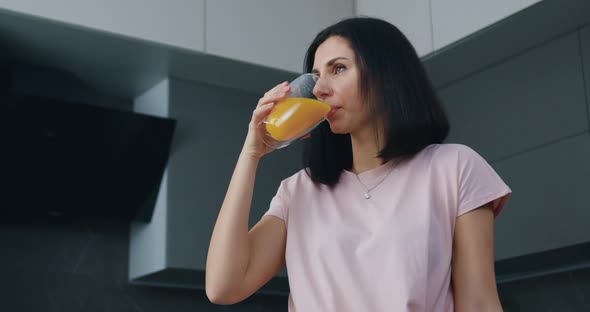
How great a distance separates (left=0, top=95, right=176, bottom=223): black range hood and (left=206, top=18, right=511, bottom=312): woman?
1.41 meters

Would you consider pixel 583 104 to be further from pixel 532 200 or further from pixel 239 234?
pixel 239 234

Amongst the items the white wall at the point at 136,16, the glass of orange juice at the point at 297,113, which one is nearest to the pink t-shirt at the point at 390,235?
the glass of orange juice at the point at 297,113

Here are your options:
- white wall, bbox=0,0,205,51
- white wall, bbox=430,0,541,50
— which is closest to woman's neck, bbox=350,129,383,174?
white wall, bbox=430,0,541,50

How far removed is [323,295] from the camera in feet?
3.16

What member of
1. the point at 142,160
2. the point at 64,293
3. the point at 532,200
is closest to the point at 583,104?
the point at 532,200

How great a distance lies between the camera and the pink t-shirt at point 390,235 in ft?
3.05

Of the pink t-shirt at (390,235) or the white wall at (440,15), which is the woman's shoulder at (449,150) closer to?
the pink t-shirt at (390,235)

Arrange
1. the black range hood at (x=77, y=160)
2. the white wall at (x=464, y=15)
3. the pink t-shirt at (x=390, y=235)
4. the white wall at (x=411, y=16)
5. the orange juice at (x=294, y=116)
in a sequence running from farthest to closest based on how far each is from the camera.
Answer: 1. the white wall at (x=411, y=16)
2. the black range hood at (x=77, y=160)
3. the white wall at (x=464, y=15)
4. the orange juice at (x=294, y=116)
5. the pink t-shirt at (x=390, y=235)

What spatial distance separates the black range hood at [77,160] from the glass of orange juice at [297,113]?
4.75 feet

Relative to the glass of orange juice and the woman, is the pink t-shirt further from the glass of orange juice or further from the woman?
the glass of orange juice

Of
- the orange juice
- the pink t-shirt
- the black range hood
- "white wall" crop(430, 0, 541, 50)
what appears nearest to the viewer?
the pink t-shirt

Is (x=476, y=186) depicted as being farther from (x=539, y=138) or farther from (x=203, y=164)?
(x=203, y=164)

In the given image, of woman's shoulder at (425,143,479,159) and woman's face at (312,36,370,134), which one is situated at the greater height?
woman's face at (312,36,370,134)

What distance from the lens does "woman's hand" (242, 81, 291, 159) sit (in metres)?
1.07
